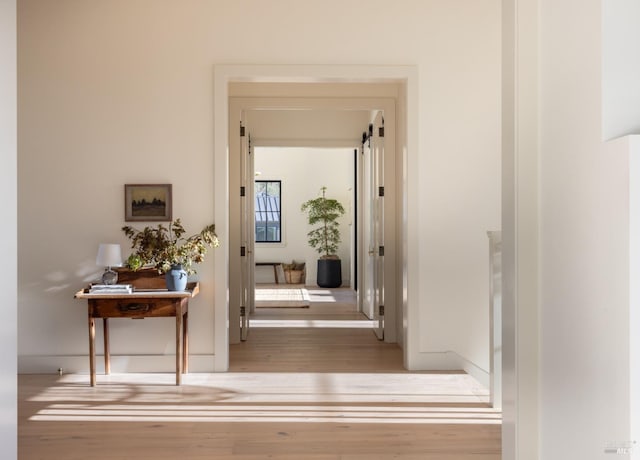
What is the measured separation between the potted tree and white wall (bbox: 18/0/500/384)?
Result: 7922 mm

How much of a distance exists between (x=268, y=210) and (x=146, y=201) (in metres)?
9.32

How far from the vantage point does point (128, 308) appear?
4887mm

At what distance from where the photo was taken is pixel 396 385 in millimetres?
4973

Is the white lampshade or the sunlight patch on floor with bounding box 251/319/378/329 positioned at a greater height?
the white lampshade

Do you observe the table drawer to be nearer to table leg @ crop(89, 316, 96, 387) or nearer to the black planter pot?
table leg @ crop(89, 316, 96, 387)

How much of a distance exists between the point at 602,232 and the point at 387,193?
4981mm

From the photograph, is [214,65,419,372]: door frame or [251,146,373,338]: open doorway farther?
[251,146,373,338]: open doorway

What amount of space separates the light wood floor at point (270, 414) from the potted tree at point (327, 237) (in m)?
7.33

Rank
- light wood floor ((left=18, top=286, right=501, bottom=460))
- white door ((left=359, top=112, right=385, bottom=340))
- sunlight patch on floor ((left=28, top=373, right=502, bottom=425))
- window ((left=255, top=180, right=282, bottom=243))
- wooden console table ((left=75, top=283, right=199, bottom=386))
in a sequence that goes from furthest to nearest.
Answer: window ((left=255, top=180, right=282, bottom=243)) < white door ((left=359, top=112, right=385, bottom=340)) < wooden console table ((left=75, top=283, right=199, bottom=386)) < sunlight patch on floor ((left=28, top=373, right=502, bottom=425)) < light wood floor ((left=18, top=286, right=501, bottom=460))

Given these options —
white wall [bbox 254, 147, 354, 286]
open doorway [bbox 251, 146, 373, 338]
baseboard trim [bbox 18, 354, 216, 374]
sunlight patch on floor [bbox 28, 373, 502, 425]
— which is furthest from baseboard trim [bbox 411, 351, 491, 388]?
white wall [bbox 254, 147, 354, 286]

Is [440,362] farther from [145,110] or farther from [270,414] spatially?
[145,110]

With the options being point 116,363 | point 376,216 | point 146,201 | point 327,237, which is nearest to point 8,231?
point 146,201

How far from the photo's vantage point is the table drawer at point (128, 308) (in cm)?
488

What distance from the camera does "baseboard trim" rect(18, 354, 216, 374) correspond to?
5328mm
